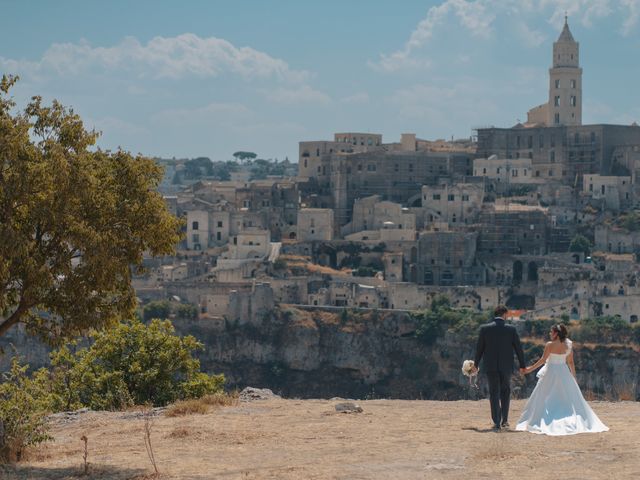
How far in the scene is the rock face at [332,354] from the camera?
61656mm

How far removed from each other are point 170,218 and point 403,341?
48.3 meters

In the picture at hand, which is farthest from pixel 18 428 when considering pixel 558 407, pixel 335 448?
pixel 558 407

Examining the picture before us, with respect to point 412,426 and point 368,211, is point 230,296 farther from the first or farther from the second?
point 412,426

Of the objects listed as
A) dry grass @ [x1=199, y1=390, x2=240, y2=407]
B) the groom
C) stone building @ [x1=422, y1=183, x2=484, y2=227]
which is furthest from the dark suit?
stone building @ [x1=422, y1=183, x2=484, y2=227]

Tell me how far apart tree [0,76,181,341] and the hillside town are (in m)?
46.9

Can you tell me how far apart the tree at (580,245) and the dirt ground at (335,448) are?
5140cm

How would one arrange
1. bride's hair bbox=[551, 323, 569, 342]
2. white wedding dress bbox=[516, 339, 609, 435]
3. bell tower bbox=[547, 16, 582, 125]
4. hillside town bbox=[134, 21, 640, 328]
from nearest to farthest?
white wedding dress bbox=[516, 339, 609, 435], bride's hair bbox=[551, 323, 569, 342], hillside town bbox=[134, 21, 640, 328], bell tower bbox=[547, 16, 582, 125]

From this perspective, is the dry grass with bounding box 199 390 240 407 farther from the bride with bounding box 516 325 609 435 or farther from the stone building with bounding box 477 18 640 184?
the stone building with bounding box 477 18 640 184

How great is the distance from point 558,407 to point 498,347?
937 mm

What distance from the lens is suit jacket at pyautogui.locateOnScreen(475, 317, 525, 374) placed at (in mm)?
15523

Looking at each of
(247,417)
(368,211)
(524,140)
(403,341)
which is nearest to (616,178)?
(524,140)

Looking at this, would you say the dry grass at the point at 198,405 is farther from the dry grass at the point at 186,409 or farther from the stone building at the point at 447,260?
the stone building at the point at 447,260

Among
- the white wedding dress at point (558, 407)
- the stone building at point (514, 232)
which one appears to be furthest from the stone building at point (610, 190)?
the white wedding dress at point (558, 407)

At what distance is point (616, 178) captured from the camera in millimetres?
73562
